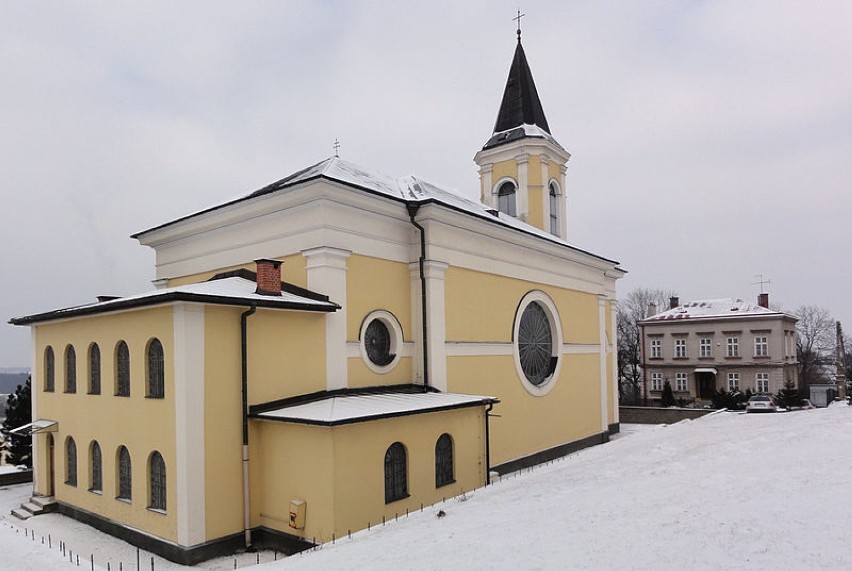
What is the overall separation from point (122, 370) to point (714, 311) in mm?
41939

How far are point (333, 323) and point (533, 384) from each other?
9.18 metres

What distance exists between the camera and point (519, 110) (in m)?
26.9

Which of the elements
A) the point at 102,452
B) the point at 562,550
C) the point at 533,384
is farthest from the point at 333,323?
the point at 533,384

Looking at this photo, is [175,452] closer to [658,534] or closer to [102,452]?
[102,452]

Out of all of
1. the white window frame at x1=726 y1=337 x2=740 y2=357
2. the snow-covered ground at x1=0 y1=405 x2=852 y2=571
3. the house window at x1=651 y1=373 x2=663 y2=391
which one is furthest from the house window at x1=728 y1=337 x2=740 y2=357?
the snow-covered ground at x1=0 y1=405 x2=852 y2=571

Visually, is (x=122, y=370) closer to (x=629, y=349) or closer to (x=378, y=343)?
(x=378, y=343)

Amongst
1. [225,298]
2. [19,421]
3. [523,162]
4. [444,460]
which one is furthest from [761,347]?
[19,421]

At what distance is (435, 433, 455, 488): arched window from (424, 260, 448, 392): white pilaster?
6.52 feet

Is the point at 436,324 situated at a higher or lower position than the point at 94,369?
higher

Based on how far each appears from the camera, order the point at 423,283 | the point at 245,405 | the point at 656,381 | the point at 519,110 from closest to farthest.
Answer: the point at 245,405 → the point at 423,283 → the point at 519,110 → the point at 656,381

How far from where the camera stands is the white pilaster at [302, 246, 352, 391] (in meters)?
13.5

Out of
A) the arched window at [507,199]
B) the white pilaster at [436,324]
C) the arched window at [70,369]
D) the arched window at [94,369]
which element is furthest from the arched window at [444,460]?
the arched window at [507,199]

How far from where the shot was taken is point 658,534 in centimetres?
709

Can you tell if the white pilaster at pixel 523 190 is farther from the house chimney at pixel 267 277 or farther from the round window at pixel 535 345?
the house chimney at pixel 267 277
